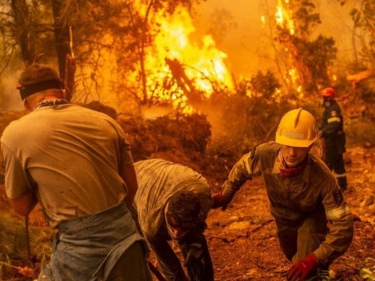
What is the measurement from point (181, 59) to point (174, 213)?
12.5 metres

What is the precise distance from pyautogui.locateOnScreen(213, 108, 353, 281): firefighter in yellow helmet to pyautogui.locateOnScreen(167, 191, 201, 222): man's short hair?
2.86 feet

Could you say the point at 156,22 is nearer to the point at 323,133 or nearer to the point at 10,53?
the point at 10,53

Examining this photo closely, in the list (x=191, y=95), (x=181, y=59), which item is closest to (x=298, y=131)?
(x=191, y=95)

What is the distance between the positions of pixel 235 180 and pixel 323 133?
4.07 meters

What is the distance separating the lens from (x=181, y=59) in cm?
1493

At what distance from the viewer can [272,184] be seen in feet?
12.1

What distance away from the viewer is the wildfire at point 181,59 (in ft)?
41.5

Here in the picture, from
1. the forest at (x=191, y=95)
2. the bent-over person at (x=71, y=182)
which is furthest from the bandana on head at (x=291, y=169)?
the forest at (x=191, y=95)

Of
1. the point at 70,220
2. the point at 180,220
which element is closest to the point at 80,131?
the point at 70,220

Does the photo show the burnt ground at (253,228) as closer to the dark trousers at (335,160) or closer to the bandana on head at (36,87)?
the dark trousers at (335,160)

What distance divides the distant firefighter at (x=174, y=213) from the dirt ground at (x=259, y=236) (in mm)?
1249

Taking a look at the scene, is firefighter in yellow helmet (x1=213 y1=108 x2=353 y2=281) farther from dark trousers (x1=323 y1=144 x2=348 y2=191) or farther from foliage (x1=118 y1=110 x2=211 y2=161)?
foliage (x1=118 y1=110 x2=211 y2=161)

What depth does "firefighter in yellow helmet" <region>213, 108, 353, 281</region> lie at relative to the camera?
10.5 ft

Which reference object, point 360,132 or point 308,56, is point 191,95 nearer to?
point 360,132
